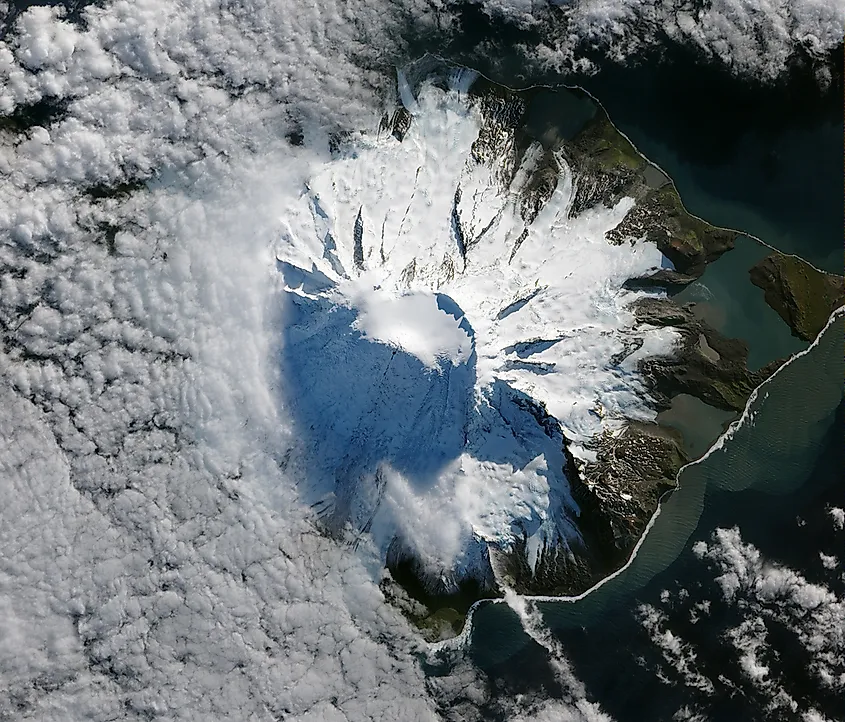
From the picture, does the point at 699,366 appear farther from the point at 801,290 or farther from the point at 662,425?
the point at 801,290

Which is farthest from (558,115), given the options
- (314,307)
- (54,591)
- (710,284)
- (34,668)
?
(34,668)

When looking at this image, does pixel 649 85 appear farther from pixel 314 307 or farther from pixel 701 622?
pixel 701 622

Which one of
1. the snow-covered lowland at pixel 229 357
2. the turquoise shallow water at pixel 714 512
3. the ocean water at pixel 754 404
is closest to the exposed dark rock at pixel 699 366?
the ocean water at pixel 754 404

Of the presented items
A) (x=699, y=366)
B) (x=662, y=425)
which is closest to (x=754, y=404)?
(x=699, y=366)

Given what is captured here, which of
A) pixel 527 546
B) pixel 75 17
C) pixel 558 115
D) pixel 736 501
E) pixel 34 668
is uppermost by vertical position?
pixel 558 115

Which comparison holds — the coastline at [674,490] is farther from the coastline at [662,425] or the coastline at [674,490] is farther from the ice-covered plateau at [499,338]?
the ice-covered plateau at [499,338]

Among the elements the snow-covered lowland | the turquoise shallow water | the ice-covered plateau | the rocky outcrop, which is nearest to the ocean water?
the turquoise shallow water
